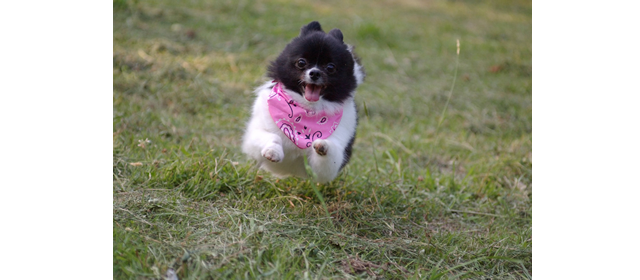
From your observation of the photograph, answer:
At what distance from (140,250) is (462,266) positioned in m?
1.75

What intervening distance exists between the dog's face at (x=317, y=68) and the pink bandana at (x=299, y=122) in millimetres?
94

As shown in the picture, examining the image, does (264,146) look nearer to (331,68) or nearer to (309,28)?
(331,68)

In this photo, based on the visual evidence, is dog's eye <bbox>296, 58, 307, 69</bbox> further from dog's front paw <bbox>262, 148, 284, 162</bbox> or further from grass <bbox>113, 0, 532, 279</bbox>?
grass <bbox>113, 0, 532, 279</bbox>

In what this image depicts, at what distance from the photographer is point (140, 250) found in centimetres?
239

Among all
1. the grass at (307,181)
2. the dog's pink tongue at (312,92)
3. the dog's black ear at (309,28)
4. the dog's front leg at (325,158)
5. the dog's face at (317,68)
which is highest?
the dog's black ear at (309,28)

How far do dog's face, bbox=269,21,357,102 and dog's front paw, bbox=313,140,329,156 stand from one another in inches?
12.4

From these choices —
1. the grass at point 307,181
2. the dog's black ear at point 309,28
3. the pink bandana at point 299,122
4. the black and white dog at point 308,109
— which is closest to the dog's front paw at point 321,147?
the black and white dog at point 308,109

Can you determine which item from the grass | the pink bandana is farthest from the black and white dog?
the grass

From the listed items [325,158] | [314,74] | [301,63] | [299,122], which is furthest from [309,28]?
[325,158]

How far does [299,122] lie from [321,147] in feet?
0.97

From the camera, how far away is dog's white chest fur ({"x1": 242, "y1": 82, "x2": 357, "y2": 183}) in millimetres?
2912

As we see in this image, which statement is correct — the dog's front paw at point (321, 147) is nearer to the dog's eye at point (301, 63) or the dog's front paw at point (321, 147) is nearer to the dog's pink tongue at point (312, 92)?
the dog's pink tongue at point (312, 92)

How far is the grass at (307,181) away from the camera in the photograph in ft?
8.62

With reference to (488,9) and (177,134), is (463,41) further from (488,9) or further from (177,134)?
(177,134)
